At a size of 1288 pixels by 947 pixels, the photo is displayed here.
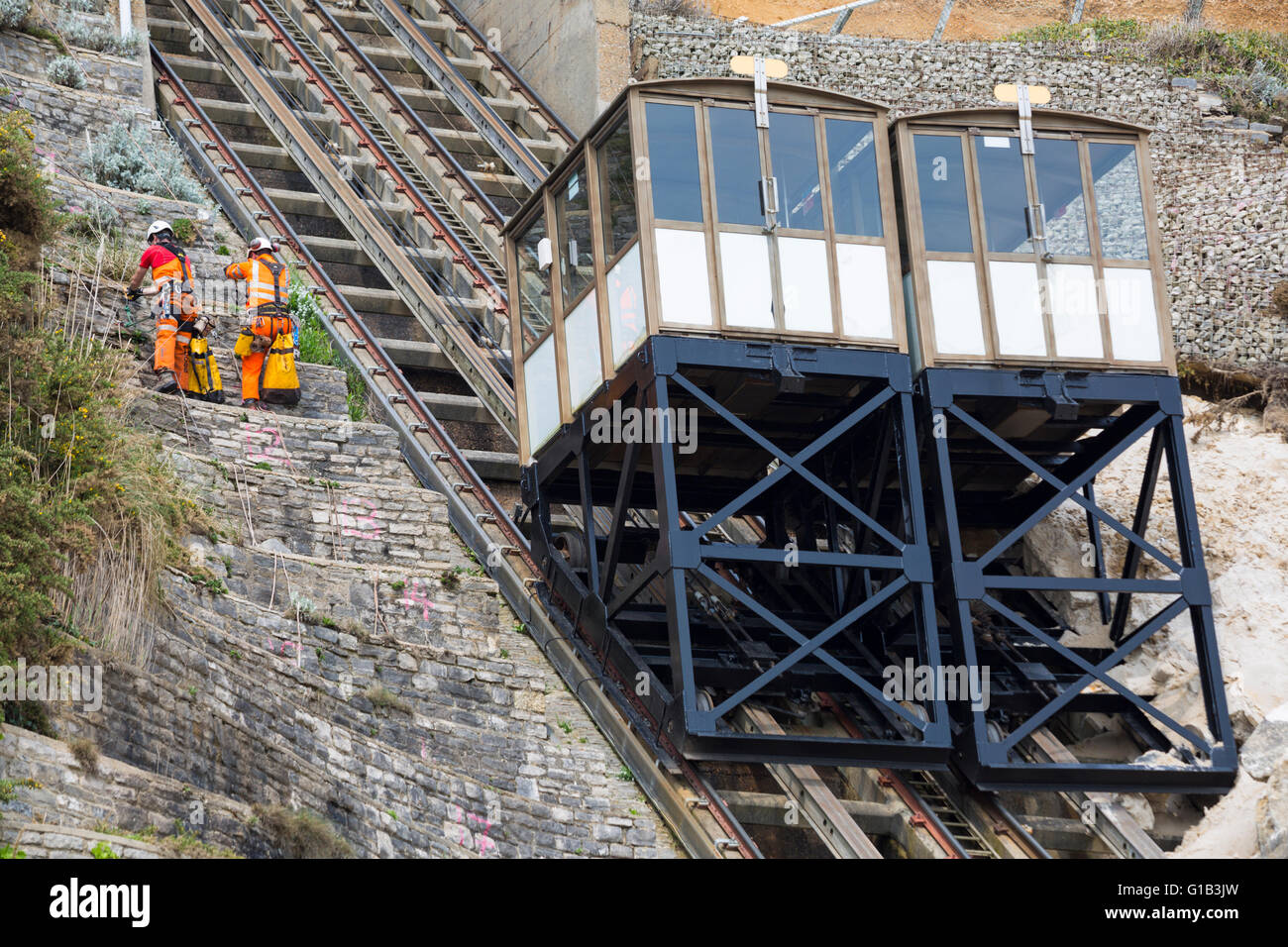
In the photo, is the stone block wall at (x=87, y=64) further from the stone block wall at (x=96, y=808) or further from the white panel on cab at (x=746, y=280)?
the stone block wall at (x=96, y=808)

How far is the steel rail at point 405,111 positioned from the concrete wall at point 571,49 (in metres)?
2.48

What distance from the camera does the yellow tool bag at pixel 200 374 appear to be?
17.5m

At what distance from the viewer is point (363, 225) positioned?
72.8 ft

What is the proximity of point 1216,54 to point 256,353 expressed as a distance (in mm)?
15638

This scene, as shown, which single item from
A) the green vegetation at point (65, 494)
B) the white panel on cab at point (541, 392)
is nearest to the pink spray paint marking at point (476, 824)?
the green vegetation at point (65, 494)

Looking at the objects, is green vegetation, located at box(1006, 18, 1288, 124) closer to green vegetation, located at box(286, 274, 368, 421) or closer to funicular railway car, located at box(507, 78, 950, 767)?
funicular railway car, located at box(507, 78, 950, 767)

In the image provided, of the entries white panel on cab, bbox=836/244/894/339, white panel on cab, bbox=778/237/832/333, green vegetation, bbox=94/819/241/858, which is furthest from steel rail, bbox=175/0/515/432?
green vegetation, bbox=94/819/241/858

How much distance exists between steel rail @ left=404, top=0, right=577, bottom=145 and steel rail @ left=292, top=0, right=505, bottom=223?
1871mm

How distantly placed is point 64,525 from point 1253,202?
16.1 meters

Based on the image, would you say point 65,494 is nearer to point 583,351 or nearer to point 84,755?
point 84,755

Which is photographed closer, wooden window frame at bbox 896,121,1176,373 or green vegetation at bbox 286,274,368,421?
wooden window frame at bbox 896,121,1176,373

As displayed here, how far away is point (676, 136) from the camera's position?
15.0 meters

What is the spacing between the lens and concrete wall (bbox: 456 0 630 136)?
88.6ft

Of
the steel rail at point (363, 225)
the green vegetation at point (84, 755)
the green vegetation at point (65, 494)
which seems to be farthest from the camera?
the steel rail at point (363, 225)
